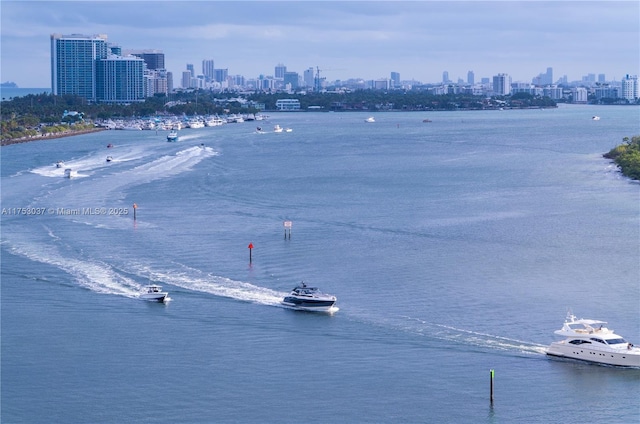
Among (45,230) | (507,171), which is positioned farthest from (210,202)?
(507,171)

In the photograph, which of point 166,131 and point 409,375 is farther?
point 166,131

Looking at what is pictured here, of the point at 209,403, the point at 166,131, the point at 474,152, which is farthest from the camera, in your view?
the point at 166,131

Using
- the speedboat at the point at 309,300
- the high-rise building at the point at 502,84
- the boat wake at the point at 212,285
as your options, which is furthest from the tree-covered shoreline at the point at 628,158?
the high-rise building at the point at 502,84

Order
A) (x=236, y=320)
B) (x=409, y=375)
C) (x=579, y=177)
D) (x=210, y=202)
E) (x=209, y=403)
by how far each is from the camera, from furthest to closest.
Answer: (x=579, y=177) < (x=210, y=202) < (x=236, y=320) < (x=409, y=375) < (x=209, y=403)

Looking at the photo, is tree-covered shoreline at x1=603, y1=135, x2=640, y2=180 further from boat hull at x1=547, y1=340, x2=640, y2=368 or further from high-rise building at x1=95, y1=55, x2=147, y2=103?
high-rise building at x1=95, y1=55, x2=147, y2=103

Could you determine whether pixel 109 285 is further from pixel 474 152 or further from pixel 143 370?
pixel 474 152

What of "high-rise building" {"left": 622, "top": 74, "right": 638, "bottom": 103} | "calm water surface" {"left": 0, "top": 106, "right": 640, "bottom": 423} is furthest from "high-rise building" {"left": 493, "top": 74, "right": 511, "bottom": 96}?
"calm water surface" {"left": 0, "top": 106, "right": 640, "bottom": 423}

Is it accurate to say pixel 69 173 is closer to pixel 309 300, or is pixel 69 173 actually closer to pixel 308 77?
pixel 309 300
